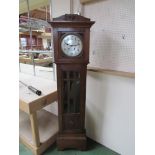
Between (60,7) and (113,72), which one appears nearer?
(113,72)

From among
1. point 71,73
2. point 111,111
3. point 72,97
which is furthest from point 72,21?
point 111,111

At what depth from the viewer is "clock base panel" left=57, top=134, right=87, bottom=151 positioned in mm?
1716

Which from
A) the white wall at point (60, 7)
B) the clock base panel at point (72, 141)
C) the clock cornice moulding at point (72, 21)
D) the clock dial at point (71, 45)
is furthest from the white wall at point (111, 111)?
the white wall at point (60, 7)

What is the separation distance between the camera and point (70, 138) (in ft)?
5.62

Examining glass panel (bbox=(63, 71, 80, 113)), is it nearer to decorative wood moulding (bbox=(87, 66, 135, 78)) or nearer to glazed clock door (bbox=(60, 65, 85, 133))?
glazed clock door (bbox=(60, 65, 85, 133))

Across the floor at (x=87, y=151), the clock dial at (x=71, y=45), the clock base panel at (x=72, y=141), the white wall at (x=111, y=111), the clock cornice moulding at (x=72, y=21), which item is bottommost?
the floor at (x=87, y=151)

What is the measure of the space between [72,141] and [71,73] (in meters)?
0.75

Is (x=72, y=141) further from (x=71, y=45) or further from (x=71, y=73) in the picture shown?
(x=71, y=45)

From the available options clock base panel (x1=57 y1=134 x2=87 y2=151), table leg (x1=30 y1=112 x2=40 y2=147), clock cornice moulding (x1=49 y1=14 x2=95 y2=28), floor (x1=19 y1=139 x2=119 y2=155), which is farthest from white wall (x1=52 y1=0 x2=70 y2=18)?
floor (x1=19 y1=139 x2=119 y2=155)

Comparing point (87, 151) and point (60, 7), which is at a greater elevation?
point (60, 7)

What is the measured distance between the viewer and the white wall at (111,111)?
153cm

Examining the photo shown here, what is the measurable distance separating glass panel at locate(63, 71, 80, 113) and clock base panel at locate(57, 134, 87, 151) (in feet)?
0.95

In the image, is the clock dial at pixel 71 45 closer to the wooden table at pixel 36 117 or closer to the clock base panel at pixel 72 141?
the wooden table at pixel 36 117

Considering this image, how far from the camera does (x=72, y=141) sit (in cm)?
172
